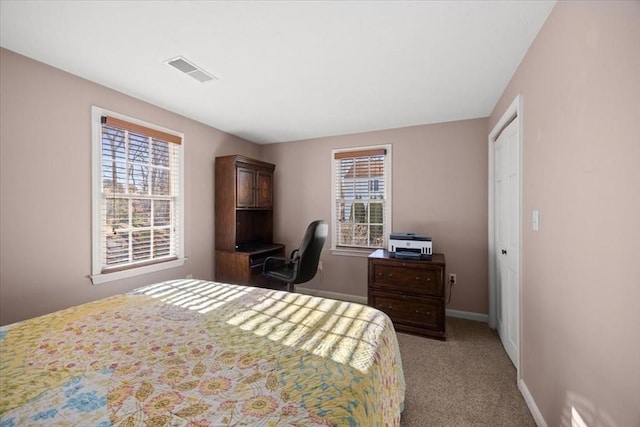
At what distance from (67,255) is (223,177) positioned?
1771 mm

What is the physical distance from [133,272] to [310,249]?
181cm

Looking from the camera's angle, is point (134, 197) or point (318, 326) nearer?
point (318, 326)

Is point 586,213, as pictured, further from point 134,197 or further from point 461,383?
point 134,197

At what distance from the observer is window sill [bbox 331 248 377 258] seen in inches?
148

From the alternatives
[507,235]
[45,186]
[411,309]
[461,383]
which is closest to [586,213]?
[507,235]

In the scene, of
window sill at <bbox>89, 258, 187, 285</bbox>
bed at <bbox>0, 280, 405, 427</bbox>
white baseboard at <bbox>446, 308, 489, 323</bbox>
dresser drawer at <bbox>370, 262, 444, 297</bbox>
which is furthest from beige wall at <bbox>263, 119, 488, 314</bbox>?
bed at <bbox>0, 280, 405, 427</bbox>

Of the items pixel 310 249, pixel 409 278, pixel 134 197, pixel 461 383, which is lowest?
pixel 461 383

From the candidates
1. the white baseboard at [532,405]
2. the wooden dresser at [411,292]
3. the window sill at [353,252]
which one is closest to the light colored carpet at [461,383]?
the white baseboard at [532,405]

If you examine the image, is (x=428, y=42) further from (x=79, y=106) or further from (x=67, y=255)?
(x=67, y=255)

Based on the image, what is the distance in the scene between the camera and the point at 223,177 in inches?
138

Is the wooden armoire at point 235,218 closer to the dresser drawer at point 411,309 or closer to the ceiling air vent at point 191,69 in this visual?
the ceiling air vent at point 191,69

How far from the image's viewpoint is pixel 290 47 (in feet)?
6.00

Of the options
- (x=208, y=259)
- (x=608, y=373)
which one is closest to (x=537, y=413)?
(x=608, y=373)

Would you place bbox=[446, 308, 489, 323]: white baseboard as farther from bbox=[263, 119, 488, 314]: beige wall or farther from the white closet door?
the white closet door
